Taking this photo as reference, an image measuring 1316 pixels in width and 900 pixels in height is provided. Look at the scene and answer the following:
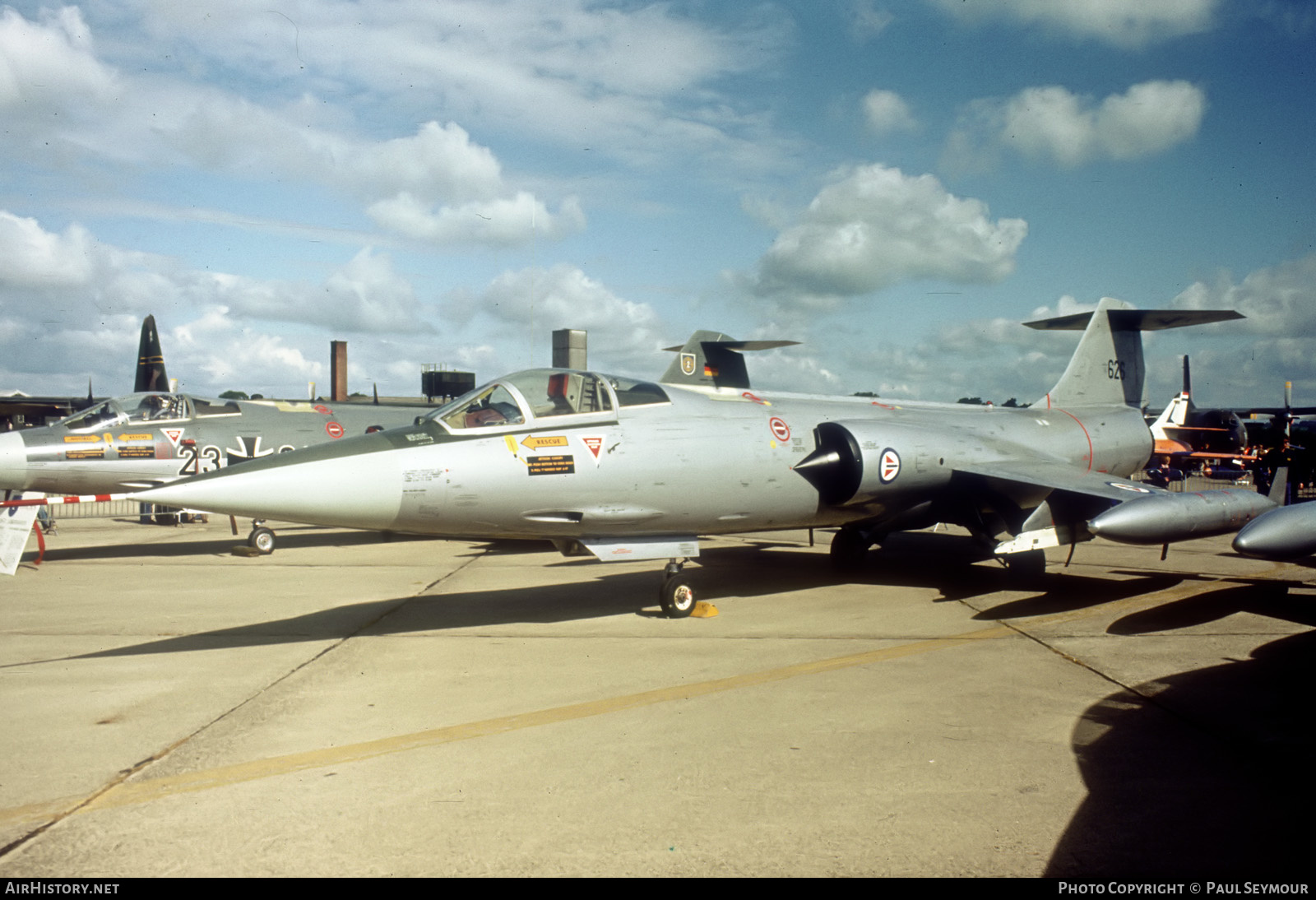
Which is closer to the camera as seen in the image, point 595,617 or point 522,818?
point 522,818

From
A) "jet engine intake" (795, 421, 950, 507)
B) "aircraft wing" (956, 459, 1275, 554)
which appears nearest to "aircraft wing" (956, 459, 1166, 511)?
"aircraft wing" (956, 459, 1275, 554)

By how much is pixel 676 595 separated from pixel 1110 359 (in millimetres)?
9840

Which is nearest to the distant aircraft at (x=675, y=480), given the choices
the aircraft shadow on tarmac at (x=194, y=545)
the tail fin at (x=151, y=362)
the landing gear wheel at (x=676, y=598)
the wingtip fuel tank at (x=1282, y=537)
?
the landing gear wheel at (x=676, y=598)

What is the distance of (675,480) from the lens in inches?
320

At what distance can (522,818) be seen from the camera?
386 centimetres

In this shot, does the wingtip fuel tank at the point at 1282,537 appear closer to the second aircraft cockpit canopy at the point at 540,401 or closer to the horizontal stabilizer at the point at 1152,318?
the second aircraft cockpit canopy at the point at 540,401

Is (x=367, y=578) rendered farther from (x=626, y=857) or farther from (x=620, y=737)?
(x=626, y=857)

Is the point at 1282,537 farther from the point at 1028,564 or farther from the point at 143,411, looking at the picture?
the point at 143,411

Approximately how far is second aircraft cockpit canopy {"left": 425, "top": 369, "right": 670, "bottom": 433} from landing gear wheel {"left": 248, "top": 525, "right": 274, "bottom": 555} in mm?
7357

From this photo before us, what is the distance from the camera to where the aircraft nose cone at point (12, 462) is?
12.2 metres

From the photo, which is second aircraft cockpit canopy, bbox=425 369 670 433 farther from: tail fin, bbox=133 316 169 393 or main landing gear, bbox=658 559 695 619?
tail fin, bbox=133 316 169 393

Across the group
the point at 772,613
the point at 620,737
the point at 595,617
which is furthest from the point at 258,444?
the point at 620,737

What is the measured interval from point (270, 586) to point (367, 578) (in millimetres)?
1217

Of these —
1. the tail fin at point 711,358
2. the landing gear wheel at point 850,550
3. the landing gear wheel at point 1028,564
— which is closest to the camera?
the landing gear wheel at point 1028,564
